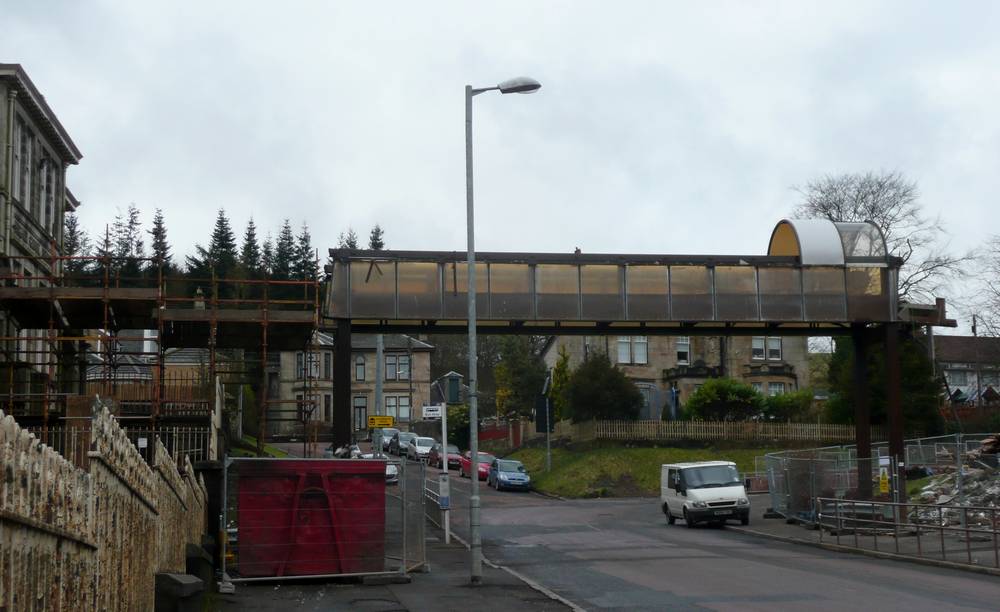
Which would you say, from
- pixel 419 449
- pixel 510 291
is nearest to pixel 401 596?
pixel 510 291

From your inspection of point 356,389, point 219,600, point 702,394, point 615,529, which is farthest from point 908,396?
point 356,389

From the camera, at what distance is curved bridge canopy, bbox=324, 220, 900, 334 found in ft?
112

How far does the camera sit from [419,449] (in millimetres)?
64812

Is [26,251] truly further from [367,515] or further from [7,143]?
[367,515]

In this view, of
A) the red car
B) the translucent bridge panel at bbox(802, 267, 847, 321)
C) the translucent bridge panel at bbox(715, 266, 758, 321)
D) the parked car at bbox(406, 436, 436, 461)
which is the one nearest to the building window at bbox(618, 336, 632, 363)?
the parked car at bbox(406, 436, 436, 461)

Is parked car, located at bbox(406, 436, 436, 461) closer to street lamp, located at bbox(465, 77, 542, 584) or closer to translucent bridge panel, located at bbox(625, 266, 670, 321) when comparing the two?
translucent bridge panel, located at bbox(625, 266, 670, 321)

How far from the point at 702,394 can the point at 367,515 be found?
144 feet

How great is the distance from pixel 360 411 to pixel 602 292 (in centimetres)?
5802

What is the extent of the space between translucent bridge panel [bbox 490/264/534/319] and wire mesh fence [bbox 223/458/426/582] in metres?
15.3

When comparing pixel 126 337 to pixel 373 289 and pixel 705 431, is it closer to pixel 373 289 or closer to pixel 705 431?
pixel 373 289

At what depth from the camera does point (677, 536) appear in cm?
3291

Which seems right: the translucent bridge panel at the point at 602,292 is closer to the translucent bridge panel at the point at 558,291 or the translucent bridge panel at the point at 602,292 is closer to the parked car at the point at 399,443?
the translucent bridge panel at the point at 558,291

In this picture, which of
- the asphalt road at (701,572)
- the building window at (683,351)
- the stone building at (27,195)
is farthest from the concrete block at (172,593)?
the building window at (683,351)

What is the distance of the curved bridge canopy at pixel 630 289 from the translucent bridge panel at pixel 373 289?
3 cm
